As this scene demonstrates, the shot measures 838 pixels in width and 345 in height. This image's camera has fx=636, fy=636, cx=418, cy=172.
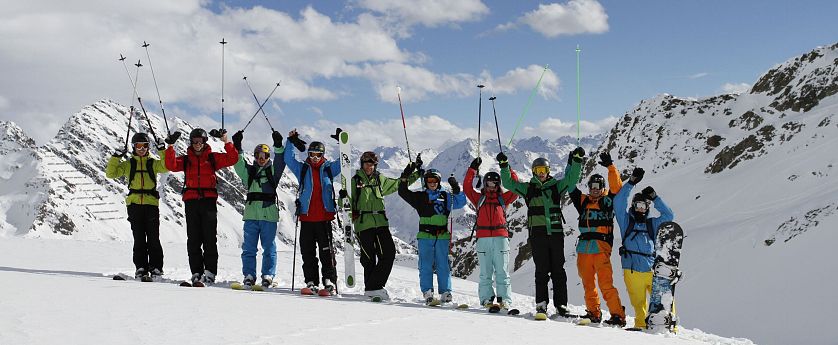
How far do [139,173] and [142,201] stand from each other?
456mm

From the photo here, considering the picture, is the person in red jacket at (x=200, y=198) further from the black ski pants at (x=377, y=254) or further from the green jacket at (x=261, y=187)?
the black ski pants at (x=377, y=254)

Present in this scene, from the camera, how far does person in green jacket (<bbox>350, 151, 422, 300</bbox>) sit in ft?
32.9

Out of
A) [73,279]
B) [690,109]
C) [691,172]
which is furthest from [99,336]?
[690,109]

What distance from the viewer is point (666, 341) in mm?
8031

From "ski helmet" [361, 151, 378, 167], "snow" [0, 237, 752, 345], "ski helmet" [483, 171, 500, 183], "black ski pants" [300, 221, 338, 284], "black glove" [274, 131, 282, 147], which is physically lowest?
"snow" [0, 237, 752, 345]

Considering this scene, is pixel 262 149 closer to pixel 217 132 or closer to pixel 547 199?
pixel 217 132

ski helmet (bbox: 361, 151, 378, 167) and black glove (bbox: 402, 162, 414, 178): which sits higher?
ski helmet (bbox: 361, 151, 378, 167)

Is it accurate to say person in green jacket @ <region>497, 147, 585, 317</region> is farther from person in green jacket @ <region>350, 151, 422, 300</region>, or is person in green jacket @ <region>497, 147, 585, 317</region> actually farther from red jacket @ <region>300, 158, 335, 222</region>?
red jacket @ <region>300, 158, 335, 222</region>

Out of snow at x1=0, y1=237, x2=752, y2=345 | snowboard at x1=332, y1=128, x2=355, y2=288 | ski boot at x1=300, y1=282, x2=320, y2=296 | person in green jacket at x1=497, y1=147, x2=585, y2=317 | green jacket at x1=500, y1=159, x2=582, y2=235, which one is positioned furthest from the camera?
snowboard at x1=332, y1=128, x2=355, y2=288

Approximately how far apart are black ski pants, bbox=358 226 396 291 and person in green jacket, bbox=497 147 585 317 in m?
2.20

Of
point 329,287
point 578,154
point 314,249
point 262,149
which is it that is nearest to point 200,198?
point 262,149

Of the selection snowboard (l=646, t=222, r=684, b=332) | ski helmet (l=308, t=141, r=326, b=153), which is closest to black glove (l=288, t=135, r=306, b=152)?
ski helmet (l=308, t=141, r=326, b=153)

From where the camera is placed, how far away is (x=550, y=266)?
950cm

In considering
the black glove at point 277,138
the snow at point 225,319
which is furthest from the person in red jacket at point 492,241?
the black glove at point 277,138
